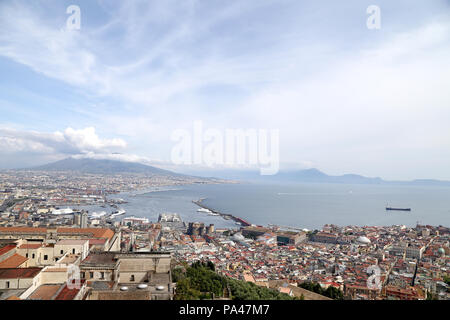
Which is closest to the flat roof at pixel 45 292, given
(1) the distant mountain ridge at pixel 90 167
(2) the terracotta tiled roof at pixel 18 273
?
(2) the terracotta tiled roof at pixel 18 273

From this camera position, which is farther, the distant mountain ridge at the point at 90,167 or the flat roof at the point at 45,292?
the distant mountain ridge at the point at 90,167

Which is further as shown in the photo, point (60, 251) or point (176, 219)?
point (176, 219)

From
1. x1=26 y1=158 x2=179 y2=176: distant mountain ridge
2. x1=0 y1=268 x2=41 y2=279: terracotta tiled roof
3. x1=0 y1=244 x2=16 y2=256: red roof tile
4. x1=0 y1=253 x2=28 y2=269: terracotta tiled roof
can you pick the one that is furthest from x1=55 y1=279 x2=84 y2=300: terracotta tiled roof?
x1=26 y1=158 x2=179 y2=176: distant mountain ridge

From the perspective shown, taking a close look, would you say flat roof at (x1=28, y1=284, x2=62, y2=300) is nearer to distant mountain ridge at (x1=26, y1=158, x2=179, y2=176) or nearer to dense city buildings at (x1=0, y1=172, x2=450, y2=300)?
dense city buildings at (x1=0, y1=172, x2=450, y2=300)

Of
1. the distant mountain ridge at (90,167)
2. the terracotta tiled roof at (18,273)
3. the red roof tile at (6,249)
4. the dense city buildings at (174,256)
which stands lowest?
the dense city buildings at (174,256)

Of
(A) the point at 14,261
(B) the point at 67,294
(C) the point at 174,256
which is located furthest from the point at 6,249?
(C) the point at 174,256

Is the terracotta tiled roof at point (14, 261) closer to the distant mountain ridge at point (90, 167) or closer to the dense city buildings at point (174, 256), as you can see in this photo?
the dense city buildings at point (174, 256)

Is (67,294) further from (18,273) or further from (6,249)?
(6,249)

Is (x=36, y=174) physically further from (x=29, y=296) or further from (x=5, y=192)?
(x=29, y=296)

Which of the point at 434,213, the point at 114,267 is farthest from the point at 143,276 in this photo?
the point at 434,213
